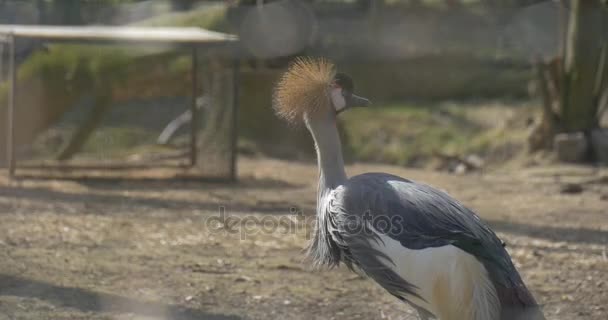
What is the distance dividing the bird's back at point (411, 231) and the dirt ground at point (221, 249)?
0.85 metres

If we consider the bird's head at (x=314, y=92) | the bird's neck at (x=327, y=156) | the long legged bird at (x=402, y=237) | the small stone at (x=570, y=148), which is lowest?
the small stone at (x=570, y=148)

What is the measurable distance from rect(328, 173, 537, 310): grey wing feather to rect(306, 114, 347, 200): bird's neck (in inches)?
3.5

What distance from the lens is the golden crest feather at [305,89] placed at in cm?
448

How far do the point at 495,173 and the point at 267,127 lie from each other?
265cm

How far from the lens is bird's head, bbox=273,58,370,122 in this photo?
4480 mm

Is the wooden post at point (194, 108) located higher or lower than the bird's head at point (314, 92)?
lower

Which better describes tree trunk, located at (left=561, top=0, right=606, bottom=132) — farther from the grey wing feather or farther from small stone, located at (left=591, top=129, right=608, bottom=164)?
the grey wing feather

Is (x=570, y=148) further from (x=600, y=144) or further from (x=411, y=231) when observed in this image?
(x=411, y=231)

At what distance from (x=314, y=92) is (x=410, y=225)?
85 cm

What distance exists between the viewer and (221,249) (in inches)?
239

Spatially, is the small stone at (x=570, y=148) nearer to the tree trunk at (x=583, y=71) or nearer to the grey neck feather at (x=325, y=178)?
the tree trunk at (x=583, y=71)

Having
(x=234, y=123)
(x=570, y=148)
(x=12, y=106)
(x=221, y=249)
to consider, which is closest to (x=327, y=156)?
(x=221, y=249)

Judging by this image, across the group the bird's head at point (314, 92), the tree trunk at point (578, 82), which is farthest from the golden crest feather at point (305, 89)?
the tree trunk at point (578, 82)

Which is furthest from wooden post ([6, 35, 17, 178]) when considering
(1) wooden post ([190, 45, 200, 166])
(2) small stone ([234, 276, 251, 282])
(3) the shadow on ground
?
(2) small stone ([234, 276, 251, 282])
